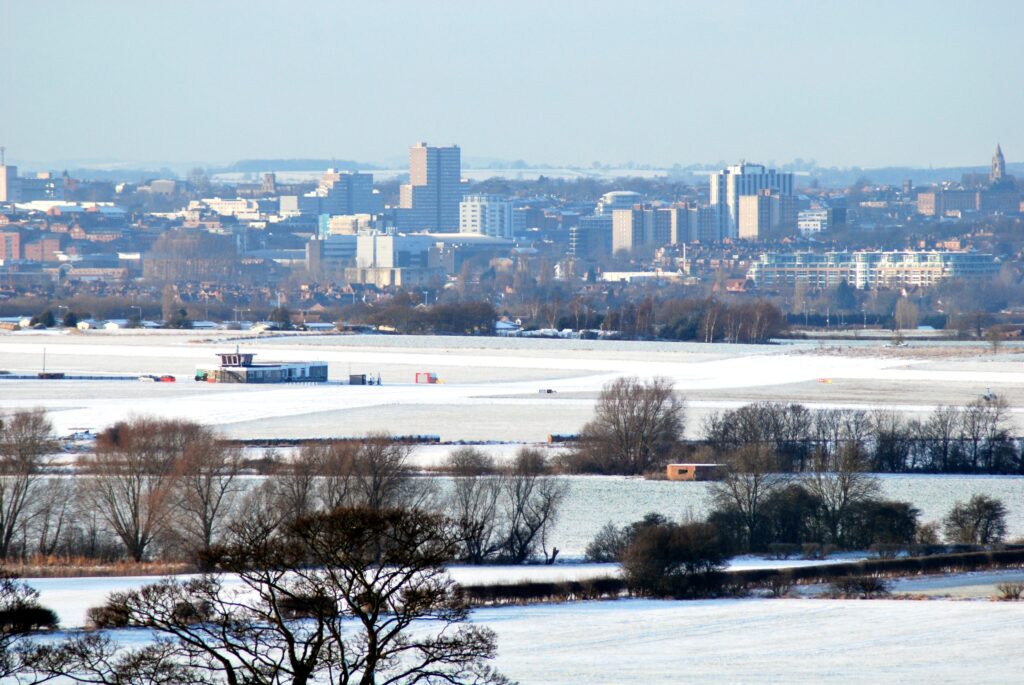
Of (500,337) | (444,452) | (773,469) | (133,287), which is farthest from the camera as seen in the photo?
(133,287)

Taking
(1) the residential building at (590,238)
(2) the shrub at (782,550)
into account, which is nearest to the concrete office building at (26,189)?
(1) the residential building at (590,238)

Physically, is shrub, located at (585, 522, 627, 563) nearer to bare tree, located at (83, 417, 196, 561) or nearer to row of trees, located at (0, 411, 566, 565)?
row of trees, located at (0, 411, 566, 565)

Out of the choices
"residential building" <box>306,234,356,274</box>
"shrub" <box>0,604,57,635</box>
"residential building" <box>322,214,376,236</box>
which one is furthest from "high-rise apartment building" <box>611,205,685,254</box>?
"shrub" <box>0,604,57,635</box>

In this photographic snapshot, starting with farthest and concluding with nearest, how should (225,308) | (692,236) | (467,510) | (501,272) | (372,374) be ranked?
1. (692,236)
2. (501,272)
3. (225,308)
4. (372,374)
5. (467,510)

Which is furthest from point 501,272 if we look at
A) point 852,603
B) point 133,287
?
point 852,603

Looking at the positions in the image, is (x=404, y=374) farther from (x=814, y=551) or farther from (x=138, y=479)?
(x=814, y=551)

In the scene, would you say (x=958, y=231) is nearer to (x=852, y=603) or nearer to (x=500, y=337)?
(x=500, y=337)

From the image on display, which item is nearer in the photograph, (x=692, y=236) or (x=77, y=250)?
(x=77, y=250)
